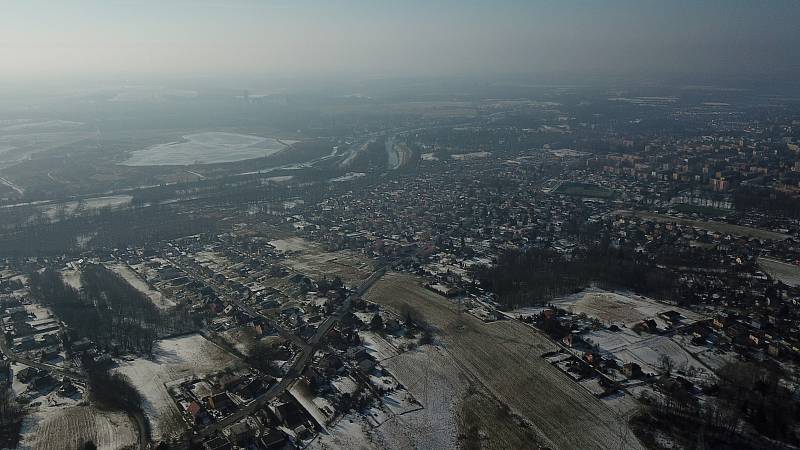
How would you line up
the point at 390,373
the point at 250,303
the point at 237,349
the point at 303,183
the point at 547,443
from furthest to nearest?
the point at 303,183, the point at 250,303, the point at 237,349, the point at 390,373, the point at 547,443

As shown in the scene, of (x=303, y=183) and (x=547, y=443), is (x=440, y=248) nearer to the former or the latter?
(x=547, y=443)

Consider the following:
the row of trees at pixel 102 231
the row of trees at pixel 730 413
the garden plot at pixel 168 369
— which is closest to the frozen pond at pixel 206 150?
the row of trees at pixel 102 231

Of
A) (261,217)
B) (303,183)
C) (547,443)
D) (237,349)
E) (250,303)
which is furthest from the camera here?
(303,183)

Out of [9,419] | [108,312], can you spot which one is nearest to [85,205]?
[108,312]

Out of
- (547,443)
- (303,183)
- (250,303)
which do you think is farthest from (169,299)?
(303,183)

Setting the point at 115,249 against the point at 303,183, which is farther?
the point at 303,183

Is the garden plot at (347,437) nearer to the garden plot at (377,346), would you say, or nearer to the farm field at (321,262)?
the garden plot at (377,346)
